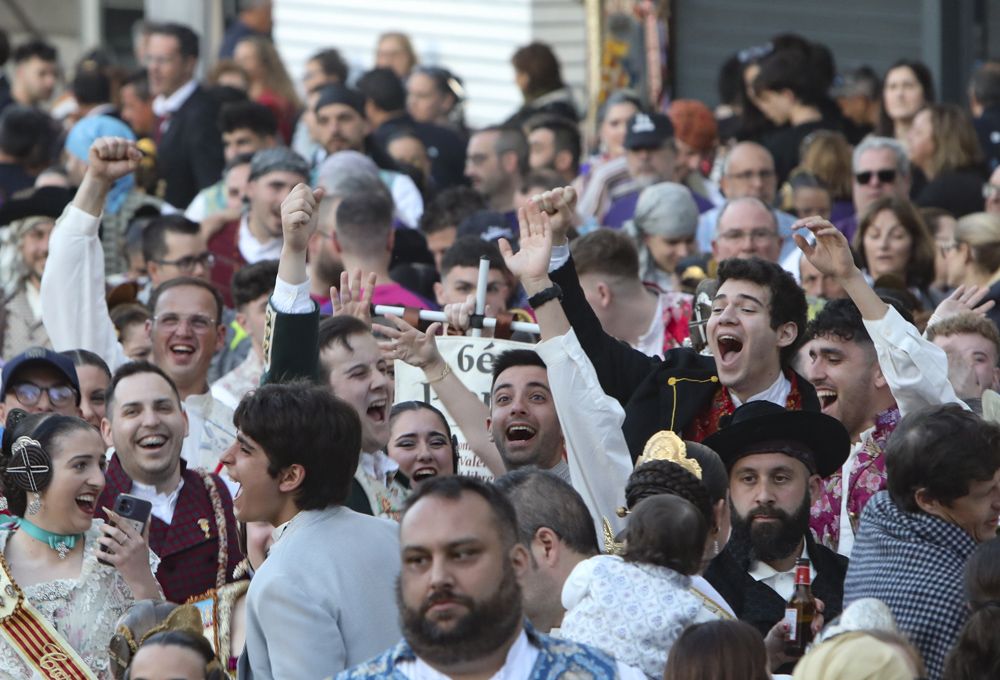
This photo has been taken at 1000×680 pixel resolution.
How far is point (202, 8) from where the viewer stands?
24297 millimetres

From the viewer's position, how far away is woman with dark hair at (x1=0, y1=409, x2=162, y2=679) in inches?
285

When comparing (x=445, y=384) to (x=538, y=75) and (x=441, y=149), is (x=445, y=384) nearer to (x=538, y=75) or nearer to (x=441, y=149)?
(x=441, y=149)

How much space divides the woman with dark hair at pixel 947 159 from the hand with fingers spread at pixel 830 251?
5510 millimetres

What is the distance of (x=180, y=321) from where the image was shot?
9.75 meters

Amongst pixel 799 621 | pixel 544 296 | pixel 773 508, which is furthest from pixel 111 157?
pixel 799 621

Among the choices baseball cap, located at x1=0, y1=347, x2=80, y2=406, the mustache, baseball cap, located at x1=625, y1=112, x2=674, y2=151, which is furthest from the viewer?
baseball cap, located at x1=625, y1=112, x2=674, y2=151

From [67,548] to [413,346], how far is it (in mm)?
1661

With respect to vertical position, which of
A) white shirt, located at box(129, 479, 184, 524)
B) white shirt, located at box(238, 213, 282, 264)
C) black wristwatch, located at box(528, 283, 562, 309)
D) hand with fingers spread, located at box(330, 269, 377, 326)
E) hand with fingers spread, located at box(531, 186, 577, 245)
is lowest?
white shirt, located at box(238, 213, 282, 264)

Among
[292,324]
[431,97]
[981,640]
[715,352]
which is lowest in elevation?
[431,97]

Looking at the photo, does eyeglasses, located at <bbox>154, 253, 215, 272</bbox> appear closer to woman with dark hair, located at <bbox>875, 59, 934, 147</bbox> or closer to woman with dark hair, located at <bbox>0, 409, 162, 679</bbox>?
woman with dark hair, located at <bbox>0, 409, 162, 679</bbox>

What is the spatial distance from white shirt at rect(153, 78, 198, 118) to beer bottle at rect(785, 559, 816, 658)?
1010cm

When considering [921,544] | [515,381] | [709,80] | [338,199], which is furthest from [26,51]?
[921,544]

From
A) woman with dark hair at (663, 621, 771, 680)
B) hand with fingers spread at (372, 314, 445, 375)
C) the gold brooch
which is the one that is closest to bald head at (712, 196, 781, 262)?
hand with fingers spread at (372, 314, 445, 375)

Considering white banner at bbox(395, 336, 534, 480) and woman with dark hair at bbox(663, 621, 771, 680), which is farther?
white banner at bbox(395, 336, 534, 480)
